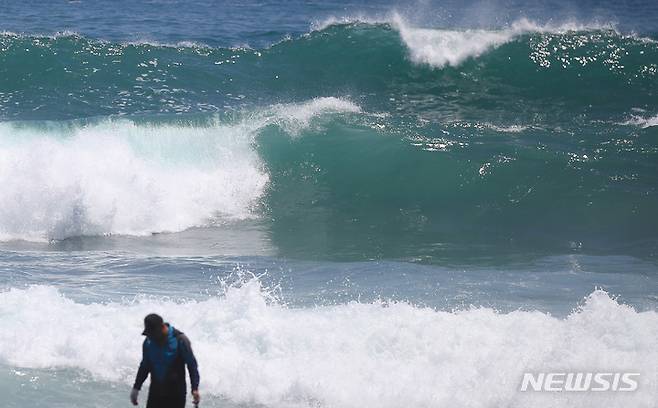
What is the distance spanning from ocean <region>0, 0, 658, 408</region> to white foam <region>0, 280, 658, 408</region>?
26 millimetres

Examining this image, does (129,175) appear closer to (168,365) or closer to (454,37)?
(168,365)

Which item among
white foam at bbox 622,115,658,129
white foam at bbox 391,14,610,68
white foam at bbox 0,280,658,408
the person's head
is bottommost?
white foam at bbox 0,280,658,408

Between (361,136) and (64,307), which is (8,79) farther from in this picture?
(64,307)

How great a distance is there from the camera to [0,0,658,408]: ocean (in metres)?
9.14

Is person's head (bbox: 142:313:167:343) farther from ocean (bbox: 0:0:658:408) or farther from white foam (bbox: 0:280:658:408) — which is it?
white foam (bbox: 0:280:658:408)

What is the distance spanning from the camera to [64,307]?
10.5m

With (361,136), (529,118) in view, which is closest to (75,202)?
(361,136)

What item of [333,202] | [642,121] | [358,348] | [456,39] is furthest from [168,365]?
[456,39]

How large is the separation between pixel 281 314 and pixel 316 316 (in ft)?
1.20

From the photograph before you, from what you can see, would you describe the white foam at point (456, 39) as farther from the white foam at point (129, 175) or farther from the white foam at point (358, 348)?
the white foam at point (358, 348)

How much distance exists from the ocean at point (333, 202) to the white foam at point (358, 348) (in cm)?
3

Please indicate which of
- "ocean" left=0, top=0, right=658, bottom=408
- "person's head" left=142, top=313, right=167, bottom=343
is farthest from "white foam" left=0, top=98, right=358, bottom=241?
"person's head" left=142, top=313, right=167, bottom=343

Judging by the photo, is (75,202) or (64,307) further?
(75,202)

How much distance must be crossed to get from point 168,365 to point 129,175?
1060 cm
